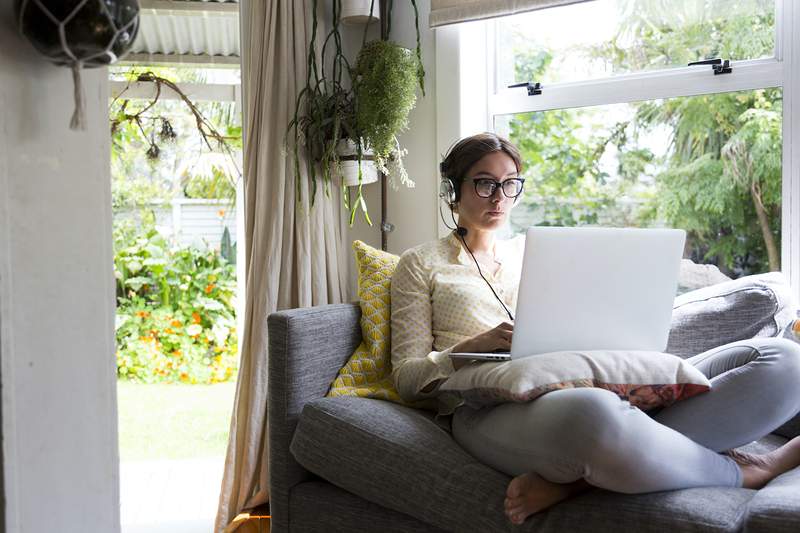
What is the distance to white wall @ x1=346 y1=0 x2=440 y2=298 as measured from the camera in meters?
2.66

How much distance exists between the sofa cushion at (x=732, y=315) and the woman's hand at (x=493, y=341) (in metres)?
0.52

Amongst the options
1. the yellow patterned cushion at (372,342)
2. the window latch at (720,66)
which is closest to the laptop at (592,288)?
the yellow patterned cushion at (372,342)

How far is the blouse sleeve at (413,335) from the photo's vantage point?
1.79 metres

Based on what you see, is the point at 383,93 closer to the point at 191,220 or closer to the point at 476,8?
the point at 476,8

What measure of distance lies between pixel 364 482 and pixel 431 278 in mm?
585

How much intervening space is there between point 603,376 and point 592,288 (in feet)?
0.57

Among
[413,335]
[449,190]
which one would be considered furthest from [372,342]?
[449,190]

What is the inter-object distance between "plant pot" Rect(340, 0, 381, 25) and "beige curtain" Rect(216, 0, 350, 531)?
0.13m

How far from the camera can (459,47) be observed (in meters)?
2.60

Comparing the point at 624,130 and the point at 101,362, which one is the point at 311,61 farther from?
the point at 101,362

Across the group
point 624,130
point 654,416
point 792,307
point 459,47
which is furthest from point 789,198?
point 459,47

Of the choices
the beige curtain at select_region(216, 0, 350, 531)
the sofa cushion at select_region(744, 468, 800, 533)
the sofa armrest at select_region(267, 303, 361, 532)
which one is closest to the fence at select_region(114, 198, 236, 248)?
the beige curtain at select_region(216, 0, 350, 531)

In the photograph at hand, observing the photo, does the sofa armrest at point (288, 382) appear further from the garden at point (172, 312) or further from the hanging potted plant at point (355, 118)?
the garden at point (172, 312)

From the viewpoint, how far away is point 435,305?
1993 millimetres
